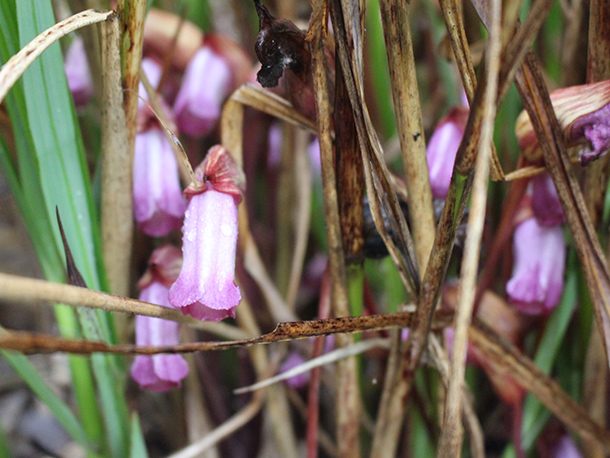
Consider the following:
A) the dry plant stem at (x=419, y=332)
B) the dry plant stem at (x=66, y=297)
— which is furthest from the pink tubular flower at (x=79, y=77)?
the dry plant stem at (x=419, y=332)

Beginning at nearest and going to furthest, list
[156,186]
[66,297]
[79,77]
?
[66,297] → [156,186] → [79,77]

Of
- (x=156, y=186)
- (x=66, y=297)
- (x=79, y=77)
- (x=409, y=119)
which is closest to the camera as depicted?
(x=66, y=297)

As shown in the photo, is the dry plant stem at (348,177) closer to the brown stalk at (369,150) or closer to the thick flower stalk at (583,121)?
the brown stalk at (369,150)

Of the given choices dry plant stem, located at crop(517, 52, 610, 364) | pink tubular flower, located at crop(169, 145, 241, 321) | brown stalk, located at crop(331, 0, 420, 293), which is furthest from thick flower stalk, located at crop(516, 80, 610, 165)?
pink tubular flower, located at crop(169, 145, 241, 321)

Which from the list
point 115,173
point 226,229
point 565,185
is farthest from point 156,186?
point 565,185

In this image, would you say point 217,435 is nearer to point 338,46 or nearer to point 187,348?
point 187,348

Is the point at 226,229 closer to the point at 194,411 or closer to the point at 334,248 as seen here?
the point at 334,248

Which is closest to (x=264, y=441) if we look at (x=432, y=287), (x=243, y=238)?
(x=243, y=238)
